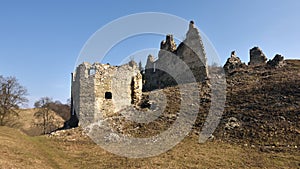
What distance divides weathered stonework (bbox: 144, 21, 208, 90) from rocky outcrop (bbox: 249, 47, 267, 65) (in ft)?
35.9

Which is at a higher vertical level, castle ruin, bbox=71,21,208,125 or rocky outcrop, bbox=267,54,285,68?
rocky outcrop, bbox=267,54,285,68

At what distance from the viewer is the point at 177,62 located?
3781 centimetres

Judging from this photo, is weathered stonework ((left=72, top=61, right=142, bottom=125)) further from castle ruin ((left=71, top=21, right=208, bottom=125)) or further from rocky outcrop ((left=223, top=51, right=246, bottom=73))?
rocky outcrop ((left=223, top=51, right=246, bottom=73))

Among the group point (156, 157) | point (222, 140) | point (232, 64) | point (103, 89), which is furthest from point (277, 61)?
point (156, 157)

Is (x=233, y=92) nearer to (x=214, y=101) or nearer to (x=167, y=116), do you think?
(x=214, y=101)

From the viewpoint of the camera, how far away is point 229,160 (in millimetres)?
15070

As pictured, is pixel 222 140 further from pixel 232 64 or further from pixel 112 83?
pixel 232 64

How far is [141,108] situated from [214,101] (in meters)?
7.10

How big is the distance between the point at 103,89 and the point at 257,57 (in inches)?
989

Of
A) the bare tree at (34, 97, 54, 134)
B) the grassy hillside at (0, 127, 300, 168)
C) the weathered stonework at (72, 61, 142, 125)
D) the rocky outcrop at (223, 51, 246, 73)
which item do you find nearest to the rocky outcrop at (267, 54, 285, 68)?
the rocky outcrop at (223, 51, 246, 73)

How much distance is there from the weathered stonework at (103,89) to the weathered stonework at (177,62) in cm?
832

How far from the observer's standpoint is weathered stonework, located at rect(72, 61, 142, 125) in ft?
86.1

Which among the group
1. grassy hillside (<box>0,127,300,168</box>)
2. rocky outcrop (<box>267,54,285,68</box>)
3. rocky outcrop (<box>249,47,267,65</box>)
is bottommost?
grassy hillside (<box>0,127,300,168</box>)

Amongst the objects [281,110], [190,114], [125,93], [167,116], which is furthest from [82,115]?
[281,110]
